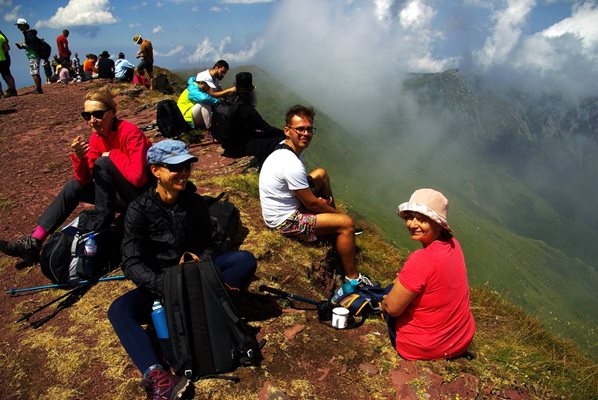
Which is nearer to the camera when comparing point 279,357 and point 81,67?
point 279,357

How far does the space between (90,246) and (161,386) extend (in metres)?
2.73

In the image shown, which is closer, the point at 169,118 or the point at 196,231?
the point at 196,231

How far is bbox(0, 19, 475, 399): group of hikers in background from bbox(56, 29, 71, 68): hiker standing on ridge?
23.9 meters

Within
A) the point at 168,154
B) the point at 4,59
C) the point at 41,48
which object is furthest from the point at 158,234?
the point at 41,48

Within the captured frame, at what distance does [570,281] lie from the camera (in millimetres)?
127125

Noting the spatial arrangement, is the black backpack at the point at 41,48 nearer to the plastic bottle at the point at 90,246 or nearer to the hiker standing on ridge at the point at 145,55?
the hiker standing on ridge at the point at 145,55

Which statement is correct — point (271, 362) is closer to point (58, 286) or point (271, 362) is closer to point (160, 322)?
point (160, 322)

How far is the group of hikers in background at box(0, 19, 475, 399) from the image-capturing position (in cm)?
411

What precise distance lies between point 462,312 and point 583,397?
2016 mm

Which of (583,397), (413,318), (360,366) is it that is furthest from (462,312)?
Result: (583,397)

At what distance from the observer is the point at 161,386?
381 centimetres

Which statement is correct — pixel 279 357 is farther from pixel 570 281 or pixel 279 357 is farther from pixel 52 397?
pixel 570 281

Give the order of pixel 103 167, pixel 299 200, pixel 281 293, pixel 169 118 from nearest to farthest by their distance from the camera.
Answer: pixel 281 293
pixel 103 167
pixel 299 200
pixel 169 118

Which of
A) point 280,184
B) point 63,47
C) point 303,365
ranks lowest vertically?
point 303,365
